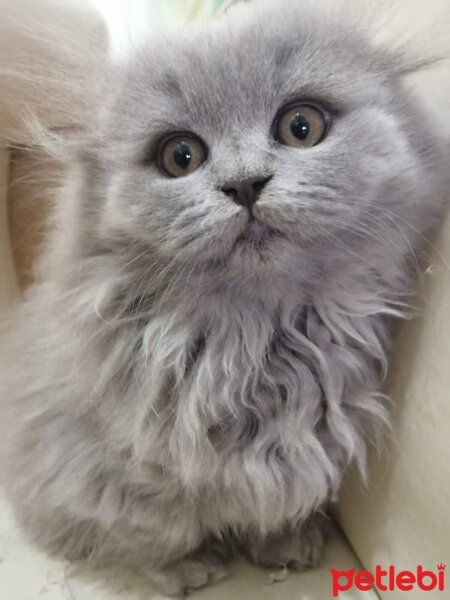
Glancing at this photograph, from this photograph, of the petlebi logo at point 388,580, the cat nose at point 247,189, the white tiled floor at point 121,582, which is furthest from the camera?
the white tiled floor at point 121,582

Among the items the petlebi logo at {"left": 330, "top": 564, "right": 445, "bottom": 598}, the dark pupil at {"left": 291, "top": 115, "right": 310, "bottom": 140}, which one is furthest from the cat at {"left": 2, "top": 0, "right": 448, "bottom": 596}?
the petlebi logo at {"left": 330, "top": 564, "right": 445, "bottom": 598}

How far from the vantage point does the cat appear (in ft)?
2.03

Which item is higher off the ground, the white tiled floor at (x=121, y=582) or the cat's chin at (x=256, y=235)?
the cat's chin at (x=256, y=235)

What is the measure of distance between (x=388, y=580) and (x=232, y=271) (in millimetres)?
494

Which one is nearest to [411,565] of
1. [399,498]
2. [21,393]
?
[399,498]

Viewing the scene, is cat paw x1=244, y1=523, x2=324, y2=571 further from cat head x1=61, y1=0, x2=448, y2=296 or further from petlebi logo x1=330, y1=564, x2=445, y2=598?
cat head x1=61, y1=0, x2=448, y2=296

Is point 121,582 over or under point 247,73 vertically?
under

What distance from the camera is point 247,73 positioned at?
0.63 m

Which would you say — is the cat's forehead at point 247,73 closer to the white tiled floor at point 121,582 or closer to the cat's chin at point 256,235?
the cat's chin at point 256,235

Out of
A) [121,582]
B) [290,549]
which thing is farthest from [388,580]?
[121,582]

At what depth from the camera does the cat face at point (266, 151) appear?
0.60 m

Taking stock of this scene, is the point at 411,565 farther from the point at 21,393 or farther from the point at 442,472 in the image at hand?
the point at 21,393

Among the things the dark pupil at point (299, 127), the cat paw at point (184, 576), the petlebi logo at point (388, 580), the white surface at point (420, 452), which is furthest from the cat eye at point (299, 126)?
the cat paw at point (184, 576)

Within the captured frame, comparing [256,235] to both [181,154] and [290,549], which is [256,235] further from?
[290,549]
